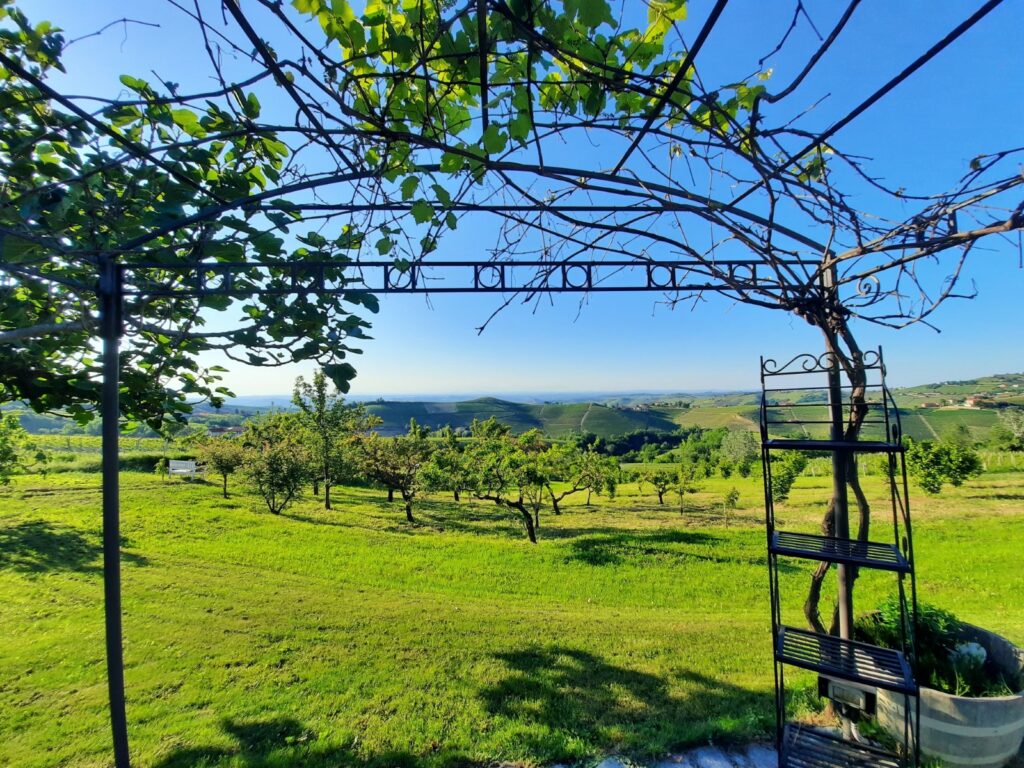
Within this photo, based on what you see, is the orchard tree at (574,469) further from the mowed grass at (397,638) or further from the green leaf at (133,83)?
the green leaf at (133,83)

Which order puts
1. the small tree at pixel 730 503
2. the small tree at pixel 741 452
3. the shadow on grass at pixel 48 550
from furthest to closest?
the small tree at pixel 741 452
the small tree at pixel 730 503
the shadow on grass at pixel 48 550

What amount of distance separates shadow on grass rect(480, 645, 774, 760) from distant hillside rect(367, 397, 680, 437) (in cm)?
4445

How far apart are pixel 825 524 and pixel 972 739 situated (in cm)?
98

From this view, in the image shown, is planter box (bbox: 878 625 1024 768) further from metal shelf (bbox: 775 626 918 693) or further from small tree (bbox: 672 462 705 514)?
small tree (bbox: 672 462 705 514)

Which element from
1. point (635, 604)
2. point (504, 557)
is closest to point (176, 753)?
point (635, 604)

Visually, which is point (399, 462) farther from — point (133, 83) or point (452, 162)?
point (452, 162)

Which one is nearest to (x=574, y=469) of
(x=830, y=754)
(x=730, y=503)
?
(x=730, y=503)

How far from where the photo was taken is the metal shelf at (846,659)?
4.88 feet

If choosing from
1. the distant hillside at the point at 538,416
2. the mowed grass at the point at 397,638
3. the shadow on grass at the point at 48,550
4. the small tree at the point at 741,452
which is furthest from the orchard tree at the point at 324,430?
the distant hillside at the point at 538,416

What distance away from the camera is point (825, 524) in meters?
2.17

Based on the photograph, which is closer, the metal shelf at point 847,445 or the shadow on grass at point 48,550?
the metal shelf at point 847,445

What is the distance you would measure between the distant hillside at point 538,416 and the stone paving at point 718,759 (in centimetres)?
4568

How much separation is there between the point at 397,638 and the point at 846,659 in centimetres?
369

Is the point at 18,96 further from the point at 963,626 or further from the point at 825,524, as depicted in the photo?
the point at 963,626
